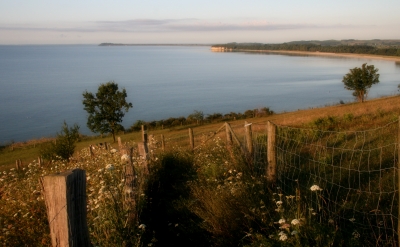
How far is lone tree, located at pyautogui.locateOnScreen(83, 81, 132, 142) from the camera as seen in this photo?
40.9 m

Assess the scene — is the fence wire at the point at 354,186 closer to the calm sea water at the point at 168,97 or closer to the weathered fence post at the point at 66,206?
the weathered fence post at the point at 66,206

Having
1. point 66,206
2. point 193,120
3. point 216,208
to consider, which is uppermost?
point 66,206

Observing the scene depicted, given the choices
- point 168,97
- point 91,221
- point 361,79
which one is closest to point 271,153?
point 91,221

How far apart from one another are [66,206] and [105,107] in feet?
130

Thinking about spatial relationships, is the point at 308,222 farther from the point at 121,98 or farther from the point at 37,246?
the point at 121,98

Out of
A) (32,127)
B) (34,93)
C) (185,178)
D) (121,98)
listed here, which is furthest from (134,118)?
(185,178)

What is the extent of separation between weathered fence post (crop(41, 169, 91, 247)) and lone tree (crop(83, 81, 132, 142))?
38951 millimetres

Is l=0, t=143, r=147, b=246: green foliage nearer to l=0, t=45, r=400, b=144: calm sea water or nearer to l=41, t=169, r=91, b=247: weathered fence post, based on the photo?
l=41, t=169, r=91, b=247: weathered fence post

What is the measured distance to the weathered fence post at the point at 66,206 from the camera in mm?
2709

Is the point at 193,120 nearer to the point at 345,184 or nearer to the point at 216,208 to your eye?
the point at 345,184

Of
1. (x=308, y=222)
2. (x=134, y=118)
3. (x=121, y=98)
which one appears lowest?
(x=134, y=118)

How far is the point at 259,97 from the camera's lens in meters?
77.5

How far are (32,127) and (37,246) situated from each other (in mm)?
58187

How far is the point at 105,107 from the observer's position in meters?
41.2
